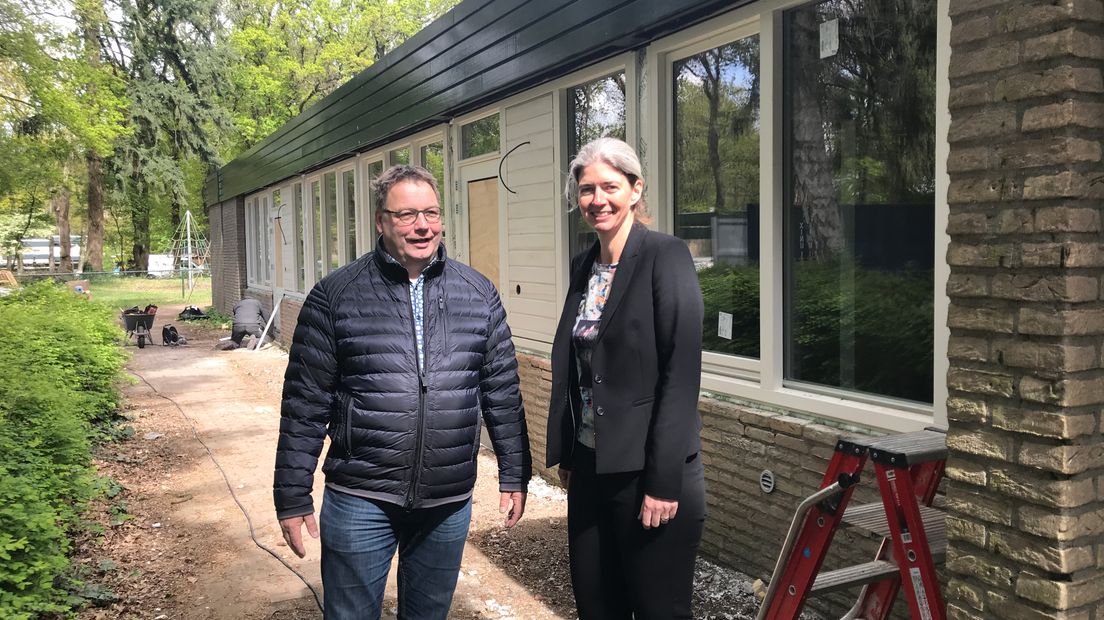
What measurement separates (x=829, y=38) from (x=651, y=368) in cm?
240

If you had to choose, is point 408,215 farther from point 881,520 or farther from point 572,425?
point 881,520

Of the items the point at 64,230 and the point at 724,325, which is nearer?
the point at 724,325

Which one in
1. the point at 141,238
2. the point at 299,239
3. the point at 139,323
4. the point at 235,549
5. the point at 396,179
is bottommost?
the point at 235,549

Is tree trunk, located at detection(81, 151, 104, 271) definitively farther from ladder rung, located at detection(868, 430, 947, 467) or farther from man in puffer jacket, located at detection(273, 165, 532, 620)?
ladder rung, located at detection(868, 430, 947, 467)

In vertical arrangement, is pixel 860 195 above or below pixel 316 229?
below

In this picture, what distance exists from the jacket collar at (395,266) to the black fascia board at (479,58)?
101 inches

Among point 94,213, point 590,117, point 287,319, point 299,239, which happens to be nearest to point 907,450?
point 590,117

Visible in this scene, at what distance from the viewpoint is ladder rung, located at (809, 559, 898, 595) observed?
2703mm

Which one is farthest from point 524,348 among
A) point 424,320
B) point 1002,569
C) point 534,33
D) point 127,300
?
point 127,300

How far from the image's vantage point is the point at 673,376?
242 cm

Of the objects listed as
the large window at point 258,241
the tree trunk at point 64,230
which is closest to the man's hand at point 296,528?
the large window at point 258,241

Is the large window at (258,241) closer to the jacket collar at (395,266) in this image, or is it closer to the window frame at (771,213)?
the window frame at (771,213)

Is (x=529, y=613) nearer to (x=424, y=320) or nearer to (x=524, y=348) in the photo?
(x=424, y=320)

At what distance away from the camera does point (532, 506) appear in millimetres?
6039
